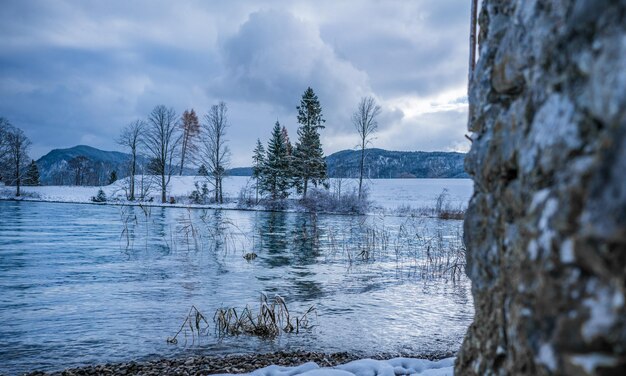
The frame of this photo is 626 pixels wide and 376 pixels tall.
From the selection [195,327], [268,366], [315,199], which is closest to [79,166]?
[315,199]

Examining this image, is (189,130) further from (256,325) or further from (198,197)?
(256,325)

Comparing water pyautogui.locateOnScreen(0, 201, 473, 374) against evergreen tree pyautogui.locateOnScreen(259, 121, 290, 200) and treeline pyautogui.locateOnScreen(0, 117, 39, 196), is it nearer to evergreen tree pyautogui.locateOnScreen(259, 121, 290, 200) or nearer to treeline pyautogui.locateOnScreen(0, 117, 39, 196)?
evergreen tree pyautogui.locateOnScreen(259, 121, 290, 200)

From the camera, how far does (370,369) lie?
4211mm

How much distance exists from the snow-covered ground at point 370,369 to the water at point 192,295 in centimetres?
115

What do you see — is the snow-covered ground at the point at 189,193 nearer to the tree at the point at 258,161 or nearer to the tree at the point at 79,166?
the tree at the point at 258,161

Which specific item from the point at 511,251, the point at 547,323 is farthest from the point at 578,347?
the point at 511,251

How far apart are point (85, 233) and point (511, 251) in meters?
18.5

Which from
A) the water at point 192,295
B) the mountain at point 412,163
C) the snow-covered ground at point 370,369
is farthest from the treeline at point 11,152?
the mountain at point 412,163

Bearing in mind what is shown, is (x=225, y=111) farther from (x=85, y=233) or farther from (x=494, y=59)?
(x=494, y=59)

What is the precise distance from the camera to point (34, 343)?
5633mm

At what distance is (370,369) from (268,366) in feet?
3.66

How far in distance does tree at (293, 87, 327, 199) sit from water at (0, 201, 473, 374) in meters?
23.8

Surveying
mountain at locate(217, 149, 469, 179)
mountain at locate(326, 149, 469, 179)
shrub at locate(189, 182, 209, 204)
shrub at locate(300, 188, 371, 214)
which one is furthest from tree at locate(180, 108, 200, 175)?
mountain at locate(326, 149, 469, 179)

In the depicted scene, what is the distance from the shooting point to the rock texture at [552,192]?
0.96m
